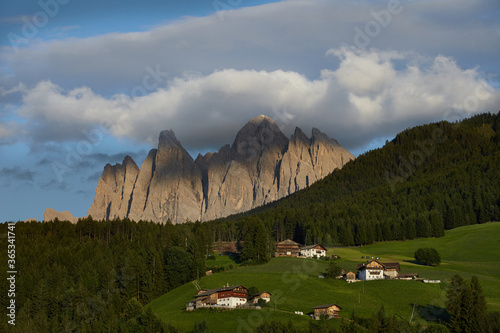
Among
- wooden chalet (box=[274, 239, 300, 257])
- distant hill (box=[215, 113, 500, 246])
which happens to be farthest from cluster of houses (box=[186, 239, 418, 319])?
distant hill (box=[215, 113, 500, 246])

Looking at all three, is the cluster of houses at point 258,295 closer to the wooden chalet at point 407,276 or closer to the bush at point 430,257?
the wooden chalet at point 407,276

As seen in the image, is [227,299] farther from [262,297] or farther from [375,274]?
[375,274]

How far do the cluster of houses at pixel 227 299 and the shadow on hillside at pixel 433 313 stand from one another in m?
22.2

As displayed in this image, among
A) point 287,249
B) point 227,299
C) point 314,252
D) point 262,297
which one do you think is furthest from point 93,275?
point 314,252

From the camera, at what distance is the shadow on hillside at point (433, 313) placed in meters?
78.0

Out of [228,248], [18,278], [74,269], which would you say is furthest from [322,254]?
[18,278]

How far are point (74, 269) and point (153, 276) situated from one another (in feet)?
48.7

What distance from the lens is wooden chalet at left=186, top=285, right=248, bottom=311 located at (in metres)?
88.7

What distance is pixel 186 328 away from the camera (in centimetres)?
7719

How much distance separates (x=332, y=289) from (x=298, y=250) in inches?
1746

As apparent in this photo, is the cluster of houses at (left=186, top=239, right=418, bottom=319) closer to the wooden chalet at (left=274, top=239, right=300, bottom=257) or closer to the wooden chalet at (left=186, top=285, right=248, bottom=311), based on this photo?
the wooden chalet at (left=186, top=285, right=248, bottom=311)

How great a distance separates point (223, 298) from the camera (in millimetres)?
88875

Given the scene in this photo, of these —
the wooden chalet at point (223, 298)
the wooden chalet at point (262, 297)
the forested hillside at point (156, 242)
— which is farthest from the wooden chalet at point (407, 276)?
the forested hillside at point (156, 242)

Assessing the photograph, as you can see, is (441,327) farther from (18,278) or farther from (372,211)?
(372,211)
